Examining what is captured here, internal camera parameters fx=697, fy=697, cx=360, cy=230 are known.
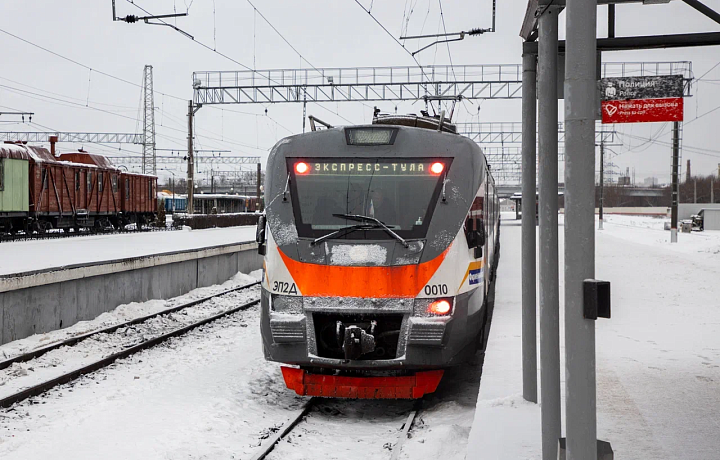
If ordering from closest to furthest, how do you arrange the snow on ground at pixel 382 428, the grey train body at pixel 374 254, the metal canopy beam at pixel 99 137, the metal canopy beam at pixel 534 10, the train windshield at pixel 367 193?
the metal canopy beam at pixel 534 10
the snow on ground at pixel 382 428
the grey train body at pixel 374 254
the train windshield at pixel 367 193
the metal canopy beam at pixel 99 137

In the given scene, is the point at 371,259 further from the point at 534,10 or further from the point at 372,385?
the point at 534,10

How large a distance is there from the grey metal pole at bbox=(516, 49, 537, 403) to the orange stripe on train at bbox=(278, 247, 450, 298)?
1.38 m

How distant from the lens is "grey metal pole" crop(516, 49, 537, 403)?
5.26 m

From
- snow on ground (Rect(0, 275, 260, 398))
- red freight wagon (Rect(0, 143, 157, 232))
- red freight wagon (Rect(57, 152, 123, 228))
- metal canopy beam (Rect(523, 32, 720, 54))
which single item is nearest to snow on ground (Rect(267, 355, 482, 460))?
metal canopy beam (Rect(523, 32, 720, 54))

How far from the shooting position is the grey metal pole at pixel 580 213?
312 cm

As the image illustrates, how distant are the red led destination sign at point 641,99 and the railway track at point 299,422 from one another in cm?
316

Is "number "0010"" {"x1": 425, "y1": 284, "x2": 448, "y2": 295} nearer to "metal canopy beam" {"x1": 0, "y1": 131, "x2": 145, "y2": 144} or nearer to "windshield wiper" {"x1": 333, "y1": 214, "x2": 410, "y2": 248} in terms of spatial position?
"windshield wiper" {"x1": 333, "y1": 214, "x2": 410, "y2": 248}

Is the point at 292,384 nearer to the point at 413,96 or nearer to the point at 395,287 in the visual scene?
the point at 395,287

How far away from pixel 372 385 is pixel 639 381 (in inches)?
97.5

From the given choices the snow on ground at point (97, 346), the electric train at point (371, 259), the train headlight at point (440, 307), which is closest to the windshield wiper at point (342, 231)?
the electric train at point (371, 259)

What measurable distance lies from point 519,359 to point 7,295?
7.45 m

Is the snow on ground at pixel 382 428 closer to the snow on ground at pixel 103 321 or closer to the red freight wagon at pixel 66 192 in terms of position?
the snow on ground at pixel 103 321

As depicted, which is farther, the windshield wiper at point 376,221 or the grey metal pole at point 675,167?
the grey metal pole at point 675,167

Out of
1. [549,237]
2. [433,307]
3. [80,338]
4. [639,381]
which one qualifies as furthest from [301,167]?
[80,338]
